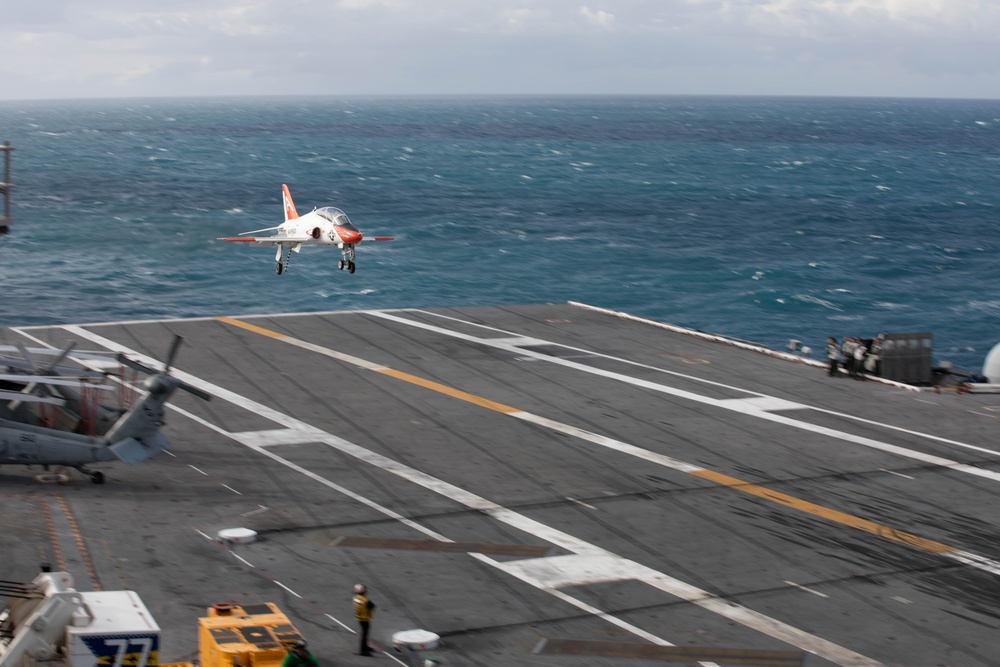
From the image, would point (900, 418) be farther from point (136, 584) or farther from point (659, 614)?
point (136, 584)

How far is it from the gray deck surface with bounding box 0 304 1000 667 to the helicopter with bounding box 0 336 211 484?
0.99 metres

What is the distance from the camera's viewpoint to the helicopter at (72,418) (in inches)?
1166

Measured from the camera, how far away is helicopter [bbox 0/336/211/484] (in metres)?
29.6

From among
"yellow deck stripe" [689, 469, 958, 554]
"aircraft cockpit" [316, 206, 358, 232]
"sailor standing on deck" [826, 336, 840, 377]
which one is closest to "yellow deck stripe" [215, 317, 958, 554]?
"yellow deck stripe" [689, 469, 958, 554]

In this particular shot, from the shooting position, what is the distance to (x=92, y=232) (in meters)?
121

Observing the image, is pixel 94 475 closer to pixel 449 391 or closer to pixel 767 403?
pixel 449 391

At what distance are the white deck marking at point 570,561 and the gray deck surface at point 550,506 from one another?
8 cm

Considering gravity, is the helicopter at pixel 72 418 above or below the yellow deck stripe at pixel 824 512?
above

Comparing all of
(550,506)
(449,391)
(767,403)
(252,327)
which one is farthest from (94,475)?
(767,403)

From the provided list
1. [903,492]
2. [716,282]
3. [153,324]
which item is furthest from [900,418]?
[716,282]

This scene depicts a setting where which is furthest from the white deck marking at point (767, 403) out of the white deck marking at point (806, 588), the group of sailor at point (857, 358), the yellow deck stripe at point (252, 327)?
the yellow deck stripe at point (252, 327)

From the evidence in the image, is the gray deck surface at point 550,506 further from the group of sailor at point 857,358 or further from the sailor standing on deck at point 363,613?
the group of sailor at point 857,358

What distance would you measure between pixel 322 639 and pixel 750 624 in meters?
8.60

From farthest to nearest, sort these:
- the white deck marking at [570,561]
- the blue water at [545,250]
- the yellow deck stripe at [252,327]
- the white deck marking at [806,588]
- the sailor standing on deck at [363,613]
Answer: the blue water at [545,250]
the yellow deck stripe at [252,327]
the white deck marking at [806,588]
the white deck marking at [570,561]
the sailor standing on deck at [363,613]
